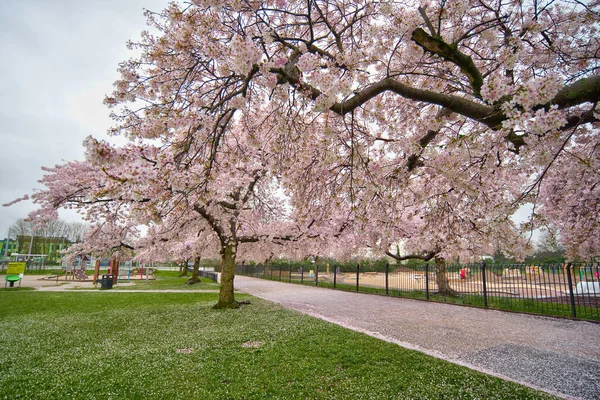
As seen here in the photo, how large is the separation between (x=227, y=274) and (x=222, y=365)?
21.7 ft

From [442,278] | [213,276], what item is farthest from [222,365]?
[213,276]

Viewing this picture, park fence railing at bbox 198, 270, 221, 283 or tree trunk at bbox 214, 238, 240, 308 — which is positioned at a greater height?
tree trunk at bbox 214, 238, 240, 308

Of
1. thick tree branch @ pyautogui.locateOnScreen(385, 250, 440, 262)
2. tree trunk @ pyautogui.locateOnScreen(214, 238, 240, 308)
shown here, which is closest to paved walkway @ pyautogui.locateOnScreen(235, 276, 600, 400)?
tree trunk @ pyautogui.locateOnScreen(214, 238, 240, 308)

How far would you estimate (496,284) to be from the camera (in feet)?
50.3

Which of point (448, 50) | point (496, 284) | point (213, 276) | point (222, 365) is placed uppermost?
point (448, 50)

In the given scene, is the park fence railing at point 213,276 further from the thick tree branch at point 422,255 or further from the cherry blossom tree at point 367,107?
the cherry blossom tree at point 367,107

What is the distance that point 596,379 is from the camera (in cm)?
418

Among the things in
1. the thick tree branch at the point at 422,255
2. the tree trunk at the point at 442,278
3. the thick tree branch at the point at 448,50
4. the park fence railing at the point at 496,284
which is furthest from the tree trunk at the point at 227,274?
the tree trunk at the point at 442,278

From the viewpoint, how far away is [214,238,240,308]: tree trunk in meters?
10.7

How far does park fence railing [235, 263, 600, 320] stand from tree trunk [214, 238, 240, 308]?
7785mm

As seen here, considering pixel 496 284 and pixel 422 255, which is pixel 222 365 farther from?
pixel 496 284

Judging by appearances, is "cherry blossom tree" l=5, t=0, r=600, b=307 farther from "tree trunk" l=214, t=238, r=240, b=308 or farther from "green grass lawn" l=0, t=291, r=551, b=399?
"tree trunk" l=214, t=238, r=240, b=308

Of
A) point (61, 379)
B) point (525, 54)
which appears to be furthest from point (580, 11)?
point (61, 379)

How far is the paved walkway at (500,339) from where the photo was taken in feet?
14.0
